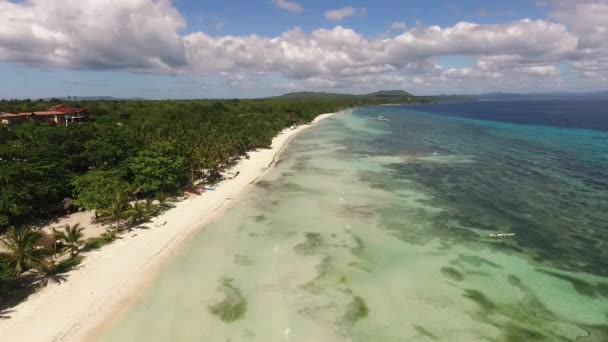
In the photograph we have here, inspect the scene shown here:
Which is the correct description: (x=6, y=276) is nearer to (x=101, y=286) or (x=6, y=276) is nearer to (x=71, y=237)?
(x=101, y=286)

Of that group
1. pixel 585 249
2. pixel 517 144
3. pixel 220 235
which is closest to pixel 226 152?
pixel 220 235

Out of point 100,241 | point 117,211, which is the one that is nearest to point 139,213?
point 117,211

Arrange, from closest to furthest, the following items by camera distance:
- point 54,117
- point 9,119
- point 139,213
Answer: point 139,213 < point 9,119 < point 54,117

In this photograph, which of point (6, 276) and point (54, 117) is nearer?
point (6, 276)

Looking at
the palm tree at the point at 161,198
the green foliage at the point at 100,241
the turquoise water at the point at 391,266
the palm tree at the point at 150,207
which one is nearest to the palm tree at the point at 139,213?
the palm tree at the point at 150,207

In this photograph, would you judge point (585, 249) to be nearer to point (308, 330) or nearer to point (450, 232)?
point (450, 232)

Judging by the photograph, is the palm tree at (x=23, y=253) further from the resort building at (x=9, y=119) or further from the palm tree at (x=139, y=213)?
the resort building at (x=9, y=119)

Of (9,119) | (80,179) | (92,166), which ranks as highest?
(9,119)
